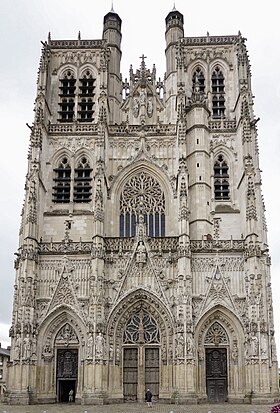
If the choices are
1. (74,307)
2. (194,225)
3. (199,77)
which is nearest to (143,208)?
(194,225)

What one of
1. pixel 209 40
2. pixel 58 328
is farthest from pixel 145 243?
pixel 209 40

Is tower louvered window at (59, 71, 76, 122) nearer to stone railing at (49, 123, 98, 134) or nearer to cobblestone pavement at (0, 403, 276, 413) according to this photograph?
stone railing at (49, 123, 98, 134)

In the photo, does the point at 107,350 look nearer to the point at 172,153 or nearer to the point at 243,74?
the point at 172,153

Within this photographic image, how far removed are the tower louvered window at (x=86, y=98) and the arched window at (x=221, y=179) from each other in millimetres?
8891

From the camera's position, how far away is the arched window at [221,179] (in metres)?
31.8

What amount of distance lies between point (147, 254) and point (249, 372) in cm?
810

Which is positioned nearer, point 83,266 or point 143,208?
point 83,266

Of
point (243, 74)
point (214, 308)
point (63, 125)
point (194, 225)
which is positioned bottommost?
point (214, 308)

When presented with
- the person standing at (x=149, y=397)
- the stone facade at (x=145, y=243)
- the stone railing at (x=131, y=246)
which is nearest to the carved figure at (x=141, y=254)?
the stone facade at (x=145, y=243)

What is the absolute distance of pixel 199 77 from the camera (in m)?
35.5

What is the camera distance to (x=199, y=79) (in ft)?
116

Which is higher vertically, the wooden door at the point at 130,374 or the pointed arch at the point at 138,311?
the pointed arch at the point at 138,311

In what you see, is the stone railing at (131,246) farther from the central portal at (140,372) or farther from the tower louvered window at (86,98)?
the tower louvered window at (86,98)

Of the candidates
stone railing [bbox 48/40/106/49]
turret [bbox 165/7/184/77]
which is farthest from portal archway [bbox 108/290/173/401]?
stone railing [bbox 48/40/106/49]
